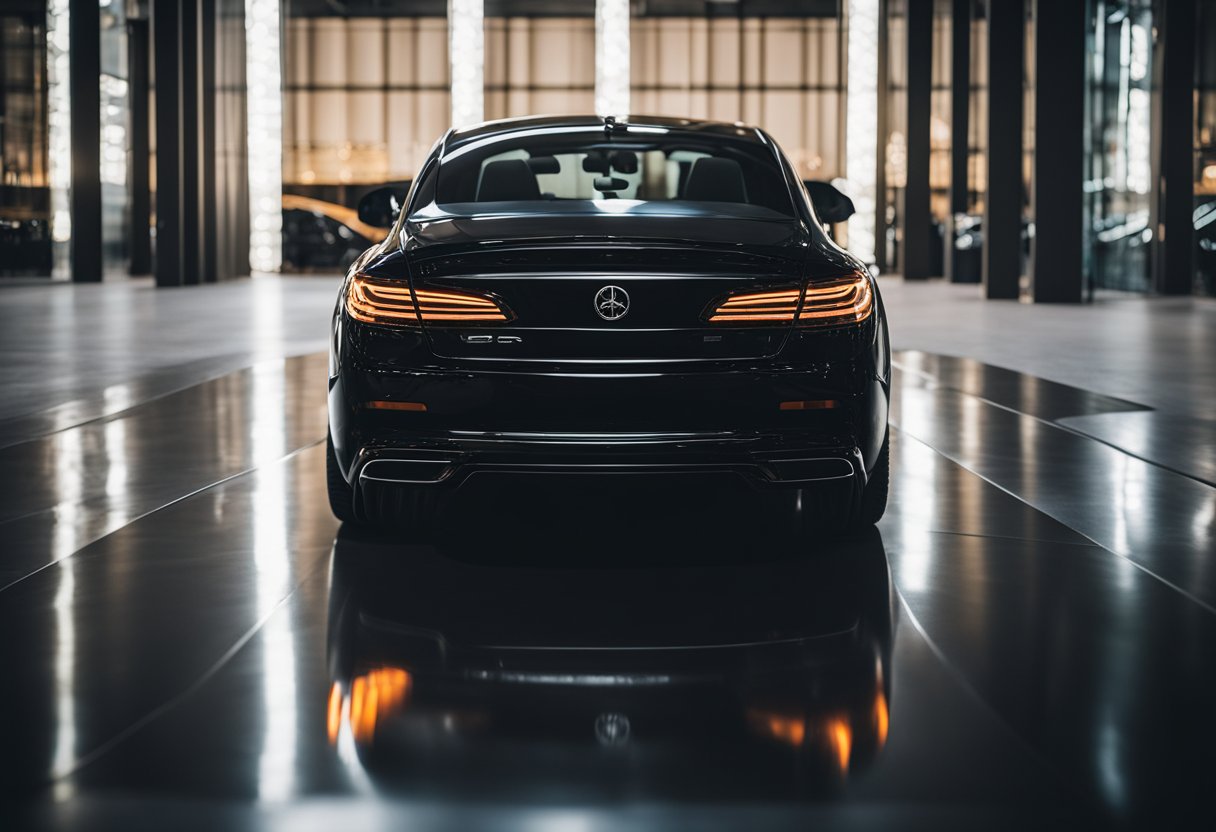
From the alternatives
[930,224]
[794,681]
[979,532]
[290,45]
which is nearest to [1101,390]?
[979,532]

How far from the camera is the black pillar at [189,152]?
2553 cm

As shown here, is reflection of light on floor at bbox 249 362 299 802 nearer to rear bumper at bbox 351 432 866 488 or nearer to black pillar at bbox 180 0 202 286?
rear bumper at bbox 351 432 866 488

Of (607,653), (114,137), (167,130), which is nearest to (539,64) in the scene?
(114,137)

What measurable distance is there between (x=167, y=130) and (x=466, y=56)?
45.7ft

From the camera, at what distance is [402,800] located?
2.69 meters

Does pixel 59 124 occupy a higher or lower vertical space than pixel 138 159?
higher

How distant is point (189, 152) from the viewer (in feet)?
83.8

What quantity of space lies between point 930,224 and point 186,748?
28.3m

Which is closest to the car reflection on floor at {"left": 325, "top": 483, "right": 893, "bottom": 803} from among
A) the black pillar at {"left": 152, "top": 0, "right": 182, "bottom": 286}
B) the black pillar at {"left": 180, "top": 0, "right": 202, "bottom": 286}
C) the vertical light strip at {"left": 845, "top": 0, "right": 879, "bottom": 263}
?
the black pillar at {"left": 152, "top": 0, "right": 182, "bottom": 286}

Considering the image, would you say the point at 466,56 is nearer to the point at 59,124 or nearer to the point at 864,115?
the point at 864,115

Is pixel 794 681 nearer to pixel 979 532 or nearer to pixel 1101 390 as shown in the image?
pixel 979 532

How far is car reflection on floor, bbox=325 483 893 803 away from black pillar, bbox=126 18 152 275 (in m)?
28.3

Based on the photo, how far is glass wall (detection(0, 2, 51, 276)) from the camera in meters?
26.8

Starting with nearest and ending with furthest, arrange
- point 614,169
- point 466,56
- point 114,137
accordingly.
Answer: point 614,169 < point 114,137 < point 466,56
